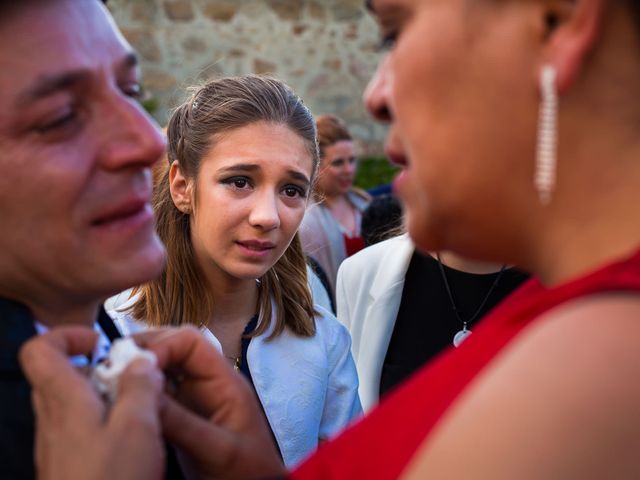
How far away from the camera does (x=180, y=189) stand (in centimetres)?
303

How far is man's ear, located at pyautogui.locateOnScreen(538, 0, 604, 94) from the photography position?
37.3 inches

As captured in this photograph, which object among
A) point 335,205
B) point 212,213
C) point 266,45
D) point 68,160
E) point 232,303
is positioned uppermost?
point 68,160

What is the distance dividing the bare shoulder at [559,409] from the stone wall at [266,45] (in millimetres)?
8497

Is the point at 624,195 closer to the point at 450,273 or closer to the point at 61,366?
the point at 61,366

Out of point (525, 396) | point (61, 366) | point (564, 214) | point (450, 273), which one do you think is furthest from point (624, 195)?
point (450, 273)

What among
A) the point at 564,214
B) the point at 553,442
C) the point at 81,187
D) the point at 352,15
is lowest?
the point at 352,15

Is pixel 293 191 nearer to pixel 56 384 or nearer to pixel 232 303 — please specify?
pixel 232 303

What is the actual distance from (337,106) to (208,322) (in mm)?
7879

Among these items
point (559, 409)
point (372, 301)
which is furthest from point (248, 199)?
point (559, 409)

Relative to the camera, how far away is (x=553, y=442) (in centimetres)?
82

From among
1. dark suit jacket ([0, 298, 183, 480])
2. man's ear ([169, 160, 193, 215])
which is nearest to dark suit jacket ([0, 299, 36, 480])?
dark suit jacket ([0, 298, 183, 480])

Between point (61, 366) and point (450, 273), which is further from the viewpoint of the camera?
point (450, 273)

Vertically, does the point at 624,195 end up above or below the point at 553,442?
above

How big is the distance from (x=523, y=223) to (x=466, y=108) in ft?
0.58
